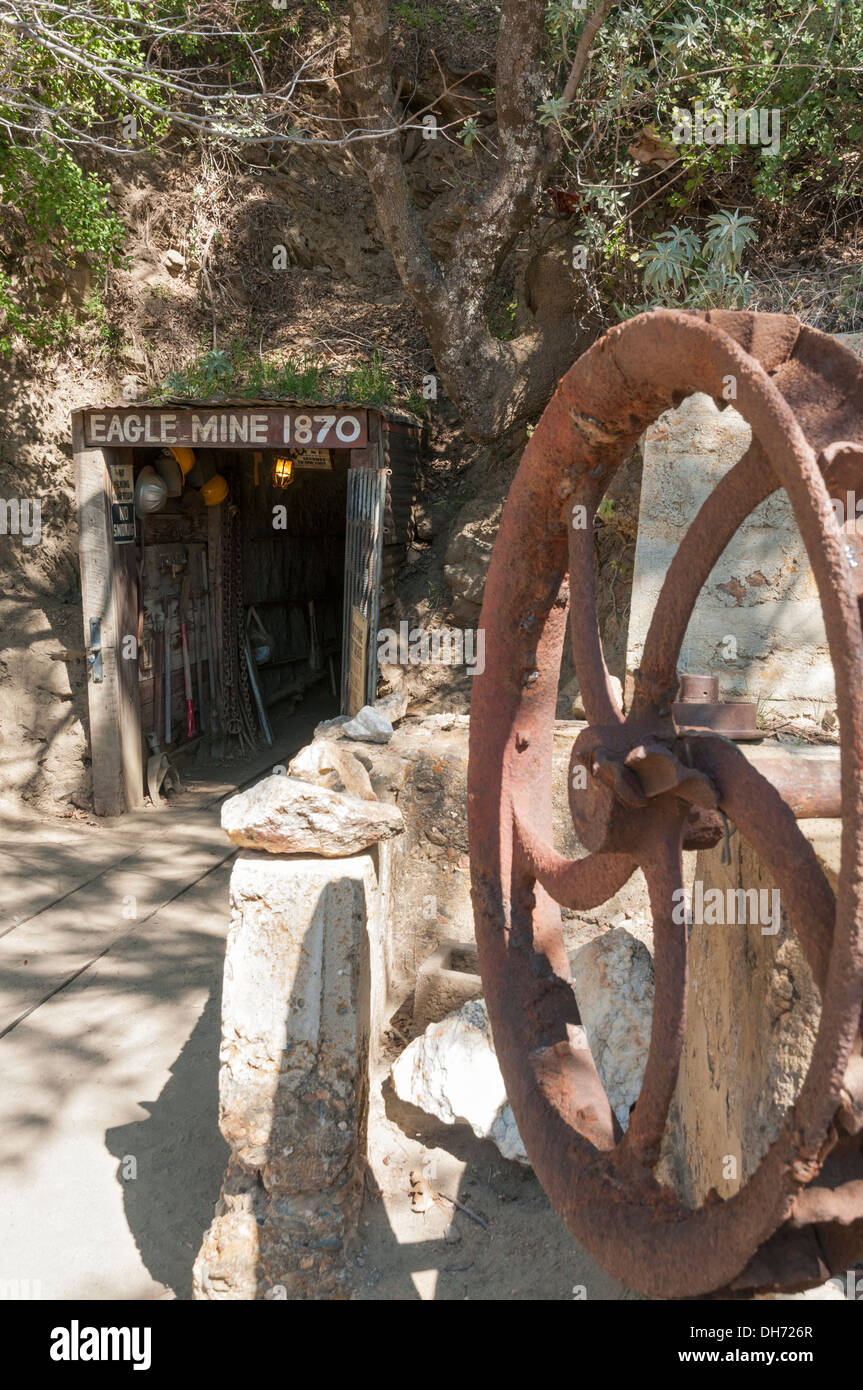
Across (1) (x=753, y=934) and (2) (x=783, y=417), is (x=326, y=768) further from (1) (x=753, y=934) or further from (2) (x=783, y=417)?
(2) (x=783, y=417)

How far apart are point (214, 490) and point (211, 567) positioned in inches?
28.6

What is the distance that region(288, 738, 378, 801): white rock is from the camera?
3.31 m

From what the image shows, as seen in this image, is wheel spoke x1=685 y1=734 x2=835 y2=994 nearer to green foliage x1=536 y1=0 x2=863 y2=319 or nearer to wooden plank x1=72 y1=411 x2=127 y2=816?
green foliage x1=536 y1=0 x2=863 y2=319

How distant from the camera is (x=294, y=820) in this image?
2826mm

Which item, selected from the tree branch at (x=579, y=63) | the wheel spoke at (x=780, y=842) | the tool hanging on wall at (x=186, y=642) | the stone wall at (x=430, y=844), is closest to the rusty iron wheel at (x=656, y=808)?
the wheel spoke at (x=780, y=842)

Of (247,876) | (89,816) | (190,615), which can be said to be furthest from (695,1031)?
(190,615)

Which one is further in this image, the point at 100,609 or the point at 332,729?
the point at 100,609

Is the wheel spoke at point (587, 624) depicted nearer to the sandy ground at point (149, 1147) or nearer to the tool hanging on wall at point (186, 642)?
the sandy ground at point (149, 1147)

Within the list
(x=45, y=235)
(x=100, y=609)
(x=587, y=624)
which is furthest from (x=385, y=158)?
(x=587, y=624)

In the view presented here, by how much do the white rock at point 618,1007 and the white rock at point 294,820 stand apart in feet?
3.00

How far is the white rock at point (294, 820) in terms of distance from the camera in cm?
282

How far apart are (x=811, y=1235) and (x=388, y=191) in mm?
6637

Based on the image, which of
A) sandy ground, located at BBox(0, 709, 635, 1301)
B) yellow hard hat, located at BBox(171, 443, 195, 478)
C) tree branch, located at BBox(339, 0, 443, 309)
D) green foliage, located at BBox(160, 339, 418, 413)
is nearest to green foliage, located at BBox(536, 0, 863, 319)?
tree branch, located at BBox(339, 0, 443, 309)

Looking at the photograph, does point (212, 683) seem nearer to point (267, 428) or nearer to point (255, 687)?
point (255, 687)
